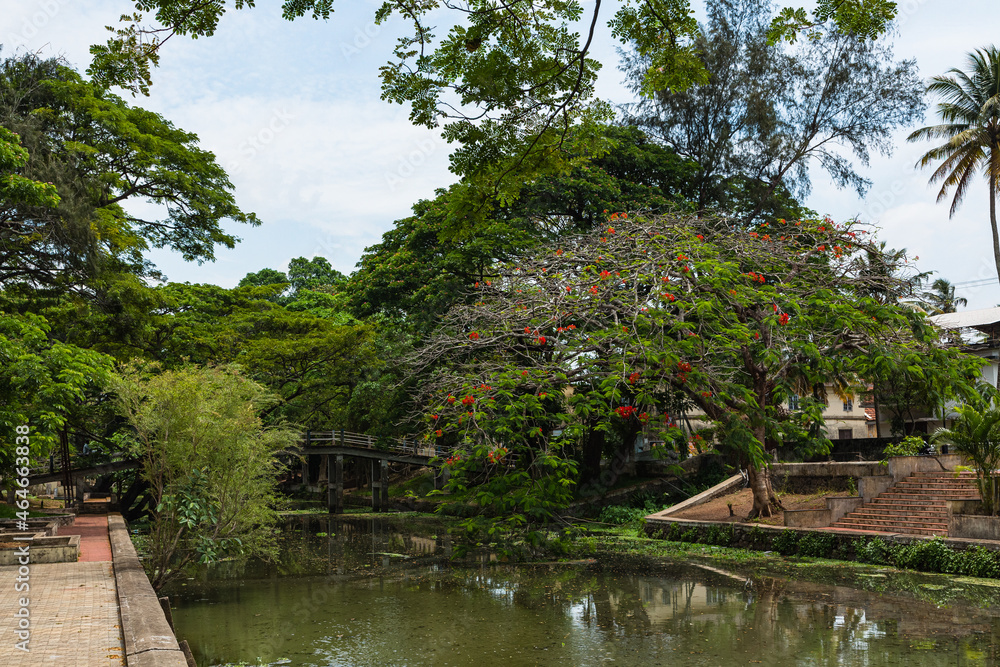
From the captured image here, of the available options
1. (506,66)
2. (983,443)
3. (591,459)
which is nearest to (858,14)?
(506,66)

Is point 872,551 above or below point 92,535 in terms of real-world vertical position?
below

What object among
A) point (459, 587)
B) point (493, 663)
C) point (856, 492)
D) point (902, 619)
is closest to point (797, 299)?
point (856, 492)

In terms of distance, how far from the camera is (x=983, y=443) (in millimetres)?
13414

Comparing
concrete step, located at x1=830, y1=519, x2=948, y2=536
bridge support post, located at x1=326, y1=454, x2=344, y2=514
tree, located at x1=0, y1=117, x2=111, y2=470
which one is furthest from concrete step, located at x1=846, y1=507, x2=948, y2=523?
bridge support post, located at x1=326, y1=454, x2=344, y2=514

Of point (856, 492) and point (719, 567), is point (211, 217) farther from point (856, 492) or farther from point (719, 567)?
point (856, 492)

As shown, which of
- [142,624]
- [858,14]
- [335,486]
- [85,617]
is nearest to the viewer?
[858,14]

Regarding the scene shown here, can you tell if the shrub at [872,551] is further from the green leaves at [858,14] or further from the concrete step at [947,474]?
the green leaves at [858,14]

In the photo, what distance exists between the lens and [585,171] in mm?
22016

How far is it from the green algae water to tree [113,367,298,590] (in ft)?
2.94

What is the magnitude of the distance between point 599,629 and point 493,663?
6.24 ft

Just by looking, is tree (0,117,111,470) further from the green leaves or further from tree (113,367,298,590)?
the green leaves

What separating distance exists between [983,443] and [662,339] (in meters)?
5.82

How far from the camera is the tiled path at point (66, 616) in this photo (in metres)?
6.33

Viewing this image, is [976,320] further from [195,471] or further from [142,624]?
[142,624]
